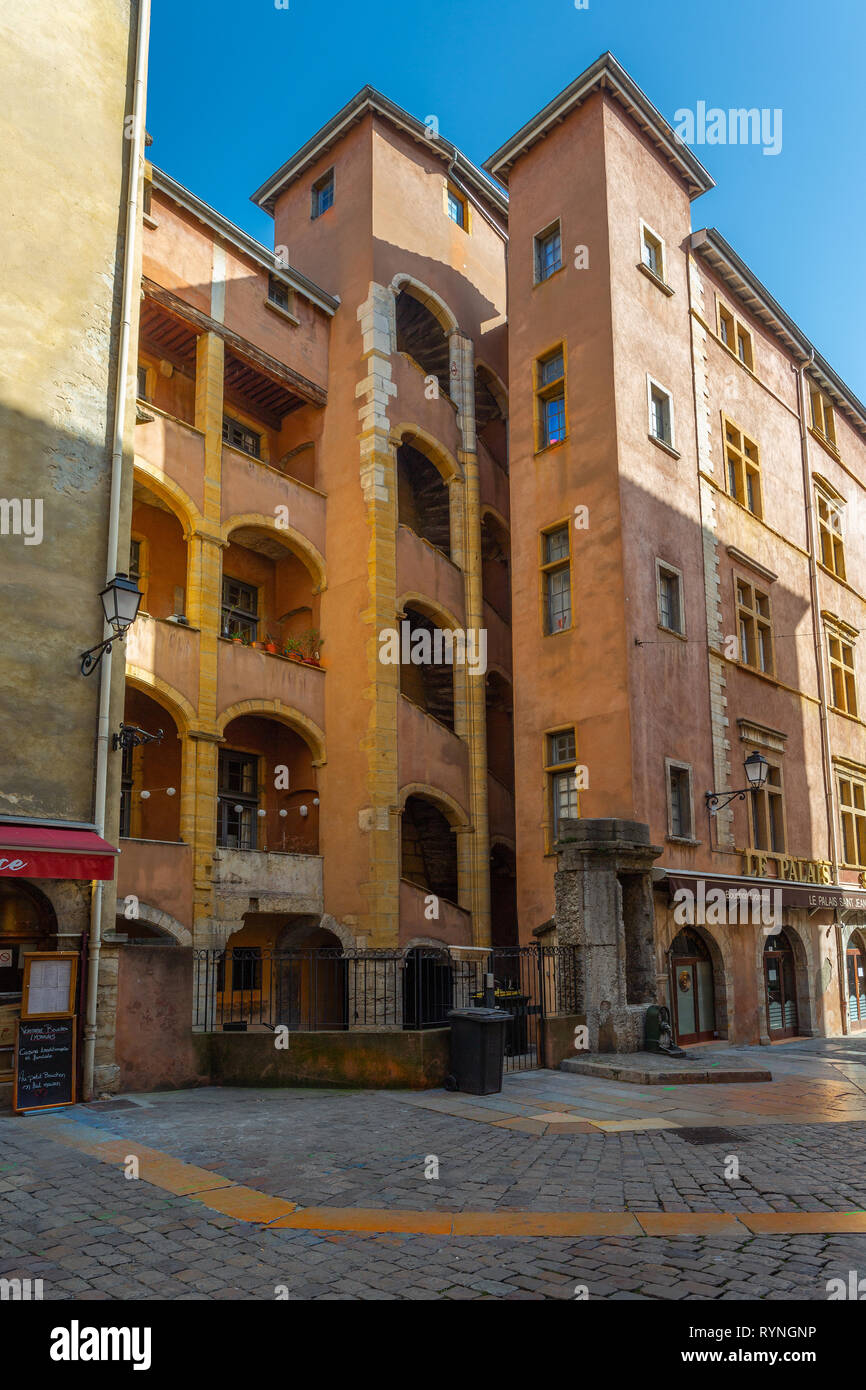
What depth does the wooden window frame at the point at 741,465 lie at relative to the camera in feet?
79.9

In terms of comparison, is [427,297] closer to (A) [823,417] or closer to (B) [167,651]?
(B) [167,651]

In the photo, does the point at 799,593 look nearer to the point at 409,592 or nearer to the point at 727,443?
the point at 727,443

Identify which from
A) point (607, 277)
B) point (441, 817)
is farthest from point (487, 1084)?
point (607, 277)

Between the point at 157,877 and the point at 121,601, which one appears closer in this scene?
the point at 121,601

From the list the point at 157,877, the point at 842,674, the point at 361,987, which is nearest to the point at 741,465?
the point at 842,674

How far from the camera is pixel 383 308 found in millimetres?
23969

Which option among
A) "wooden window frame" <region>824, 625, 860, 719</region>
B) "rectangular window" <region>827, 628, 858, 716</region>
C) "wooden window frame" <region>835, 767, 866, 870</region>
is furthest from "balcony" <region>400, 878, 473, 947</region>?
"rectangular window" <region>827, 628, 858, 716</region>

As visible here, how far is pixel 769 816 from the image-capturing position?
2303cm

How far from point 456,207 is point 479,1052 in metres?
24.8

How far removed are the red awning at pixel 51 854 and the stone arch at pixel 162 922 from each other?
5.62 meters

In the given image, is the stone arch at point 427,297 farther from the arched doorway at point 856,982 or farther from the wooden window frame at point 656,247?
the arched doorway at point 856,982

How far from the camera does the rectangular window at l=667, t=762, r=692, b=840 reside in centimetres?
1938

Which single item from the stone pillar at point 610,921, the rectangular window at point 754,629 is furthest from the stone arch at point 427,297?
the stone pillar at point 610,921

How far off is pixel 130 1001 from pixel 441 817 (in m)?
13.5
